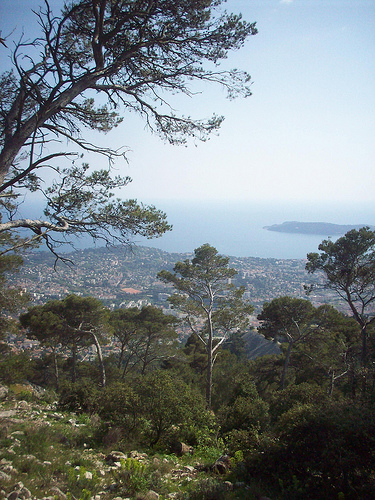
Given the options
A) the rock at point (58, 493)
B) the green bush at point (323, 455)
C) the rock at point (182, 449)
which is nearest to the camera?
the rock at point (58, 493)

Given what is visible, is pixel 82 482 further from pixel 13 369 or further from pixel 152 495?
pixel 13 369

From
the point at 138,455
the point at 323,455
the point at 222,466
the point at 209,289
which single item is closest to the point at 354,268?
the point at 209,289

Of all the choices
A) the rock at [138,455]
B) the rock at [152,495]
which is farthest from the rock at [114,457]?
the rock at [152,495]

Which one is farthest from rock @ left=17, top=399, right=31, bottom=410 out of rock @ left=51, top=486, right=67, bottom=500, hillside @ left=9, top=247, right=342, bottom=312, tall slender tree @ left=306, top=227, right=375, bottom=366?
hillside @ left=9, top=247, right=342, bottom=312

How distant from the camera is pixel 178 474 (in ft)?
12.6

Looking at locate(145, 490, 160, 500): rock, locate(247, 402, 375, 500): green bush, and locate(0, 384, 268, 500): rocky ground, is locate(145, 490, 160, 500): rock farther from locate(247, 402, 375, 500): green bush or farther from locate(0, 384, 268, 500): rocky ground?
locate(247, 402, 375, 500): green bush

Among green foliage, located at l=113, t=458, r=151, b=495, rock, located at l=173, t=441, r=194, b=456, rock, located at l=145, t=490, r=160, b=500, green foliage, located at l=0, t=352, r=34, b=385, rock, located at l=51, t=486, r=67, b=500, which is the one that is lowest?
green foliage, located at l=0, t=352, r=34, b=385

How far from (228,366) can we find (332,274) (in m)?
7.88

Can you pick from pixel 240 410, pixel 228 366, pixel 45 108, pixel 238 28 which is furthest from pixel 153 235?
pixel 228 366

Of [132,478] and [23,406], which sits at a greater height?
[132,478]

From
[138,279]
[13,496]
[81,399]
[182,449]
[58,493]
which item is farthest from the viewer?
[138,279]

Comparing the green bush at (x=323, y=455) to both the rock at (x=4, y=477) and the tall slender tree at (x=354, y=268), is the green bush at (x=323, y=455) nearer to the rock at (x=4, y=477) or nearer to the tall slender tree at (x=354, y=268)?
the rock at (x=4, y=477)

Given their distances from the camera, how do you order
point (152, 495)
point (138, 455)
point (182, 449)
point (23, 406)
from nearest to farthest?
1. point (152, 495)
2. point (138, 455)
3. point (182, 449)
4. point (23, 406)

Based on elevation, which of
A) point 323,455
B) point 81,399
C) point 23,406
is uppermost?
point 323,455
